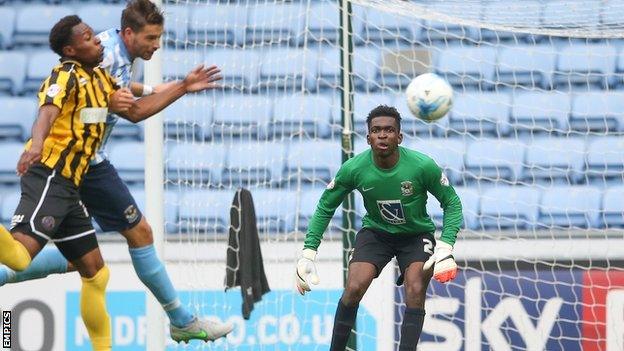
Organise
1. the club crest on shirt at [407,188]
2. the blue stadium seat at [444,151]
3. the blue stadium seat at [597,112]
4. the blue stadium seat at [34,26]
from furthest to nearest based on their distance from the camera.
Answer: the blue stadium seat at [34,26]
the blue stadium seat at [597,112]
the blue stadium seat at [444,151]
the club crest on shirt at [407,188]

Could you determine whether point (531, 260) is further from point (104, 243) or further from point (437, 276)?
point (104, 243)

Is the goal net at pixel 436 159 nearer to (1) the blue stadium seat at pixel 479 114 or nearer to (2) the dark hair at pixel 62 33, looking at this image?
(1) the blue stadium seat at pixel 479 114

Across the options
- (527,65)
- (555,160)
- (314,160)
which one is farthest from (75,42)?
(527,65)

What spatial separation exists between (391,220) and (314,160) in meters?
2.34

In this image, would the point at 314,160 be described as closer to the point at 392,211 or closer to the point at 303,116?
the point at 303,116

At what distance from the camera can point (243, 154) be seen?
898 cm

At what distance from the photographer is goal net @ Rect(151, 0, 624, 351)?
832 centimetres

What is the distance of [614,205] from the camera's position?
901cm

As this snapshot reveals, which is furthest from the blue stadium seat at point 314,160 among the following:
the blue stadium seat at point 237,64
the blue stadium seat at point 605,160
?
the blue stadium seat at point 605,160

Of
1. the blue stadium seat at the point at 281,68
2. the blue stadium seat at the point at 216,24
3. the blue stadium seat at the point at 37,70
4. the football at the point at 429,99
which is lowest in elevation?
the football at the point at 429,99

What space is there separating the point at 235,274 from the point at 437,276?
6.01ft

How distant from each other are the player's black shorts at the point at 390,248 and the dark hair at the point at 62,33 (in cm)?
181

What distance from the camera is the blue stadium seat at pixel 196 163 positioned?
8.88m

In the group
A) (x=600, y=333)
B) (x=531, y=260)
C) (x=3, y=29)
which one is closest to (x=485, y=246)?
(x=531, y=260)
